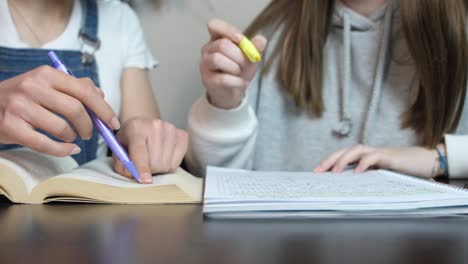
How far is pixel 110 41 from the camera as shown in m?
1.00

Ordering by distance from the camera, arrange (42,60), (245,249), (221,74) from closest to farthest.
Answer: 1. (245,249)
2. (221,74)
3. (42,60)

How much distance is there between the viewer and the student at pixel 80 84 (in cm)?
50

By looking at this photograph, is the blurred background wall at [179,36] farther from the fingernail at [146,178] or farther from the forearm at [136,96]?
the fingernail at [146,178]

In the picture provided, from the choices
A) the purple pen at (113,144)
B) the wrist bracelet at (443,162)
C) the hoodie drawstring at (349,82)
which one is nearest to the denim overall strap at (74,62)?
the purple pen at (113,144)

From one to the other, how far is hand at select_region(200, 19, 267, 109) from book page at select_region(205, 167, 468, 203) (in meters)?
0.15

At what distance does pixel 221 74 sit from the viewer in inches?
28.0

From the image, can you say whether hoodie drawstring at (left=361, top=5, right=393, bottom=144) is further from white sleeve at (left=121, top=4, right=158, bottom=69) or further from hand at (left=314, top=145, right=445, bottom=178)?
white sleeve at (left=121, top=4, right=158, bottom=69)

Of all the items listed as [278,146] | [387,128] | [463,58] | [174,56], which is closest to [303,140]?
[278,146]

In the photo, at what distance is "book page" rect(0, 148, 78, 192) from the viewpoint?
1.67 ft

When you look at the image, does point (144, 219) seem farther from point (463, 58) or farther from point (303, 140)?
point (463, 58)

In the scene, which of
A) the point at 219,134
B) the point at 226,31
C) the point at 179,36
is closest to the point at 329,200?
the point at 226,31

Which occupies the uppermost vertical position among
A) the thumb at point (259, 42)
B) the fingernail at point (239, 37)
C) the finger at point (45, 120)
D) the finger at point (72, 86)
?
the fingernail at point (239, 37)

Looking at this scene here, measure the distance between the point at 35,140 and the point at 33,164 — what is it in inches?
3.0

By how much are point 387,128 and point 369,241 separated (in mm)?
664
